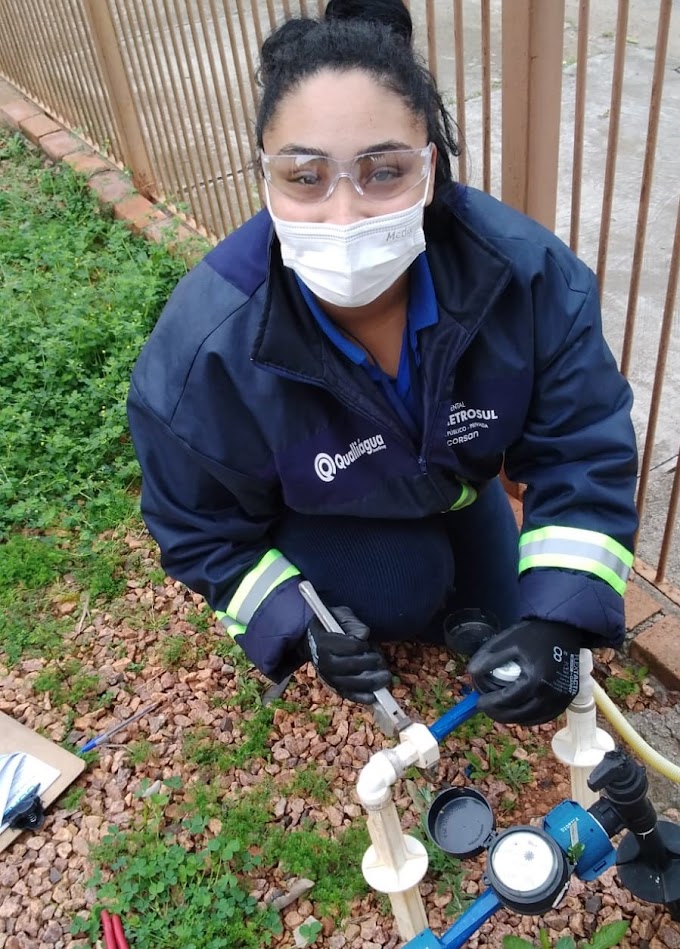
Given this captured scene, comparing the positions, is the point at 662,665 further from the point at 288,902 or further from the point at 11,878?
the point at 11,878

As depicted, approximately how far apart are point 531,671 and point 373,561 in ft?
1.95

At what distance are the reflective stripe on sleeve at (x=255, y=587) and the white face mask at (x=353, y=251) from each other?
63 centimetres

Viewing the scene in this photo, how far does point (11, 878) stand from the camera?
2229 mm

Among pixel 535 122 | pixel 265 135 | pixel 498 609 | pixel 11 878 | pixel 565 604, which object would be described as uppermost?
pixel 265 135

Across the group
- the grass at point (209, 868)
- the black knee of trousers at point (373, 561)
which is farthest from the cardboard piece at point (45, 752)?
the black knee of trousers at point (373, 561)

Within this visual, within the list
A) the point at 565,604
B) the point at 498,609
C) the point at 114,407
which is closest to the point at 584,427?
the point at 565,604

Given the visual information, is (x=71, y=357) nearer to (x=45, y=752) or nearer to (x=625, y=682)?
(x=45, y=752)

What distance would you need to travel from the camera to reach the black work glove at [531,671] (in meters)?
1.57

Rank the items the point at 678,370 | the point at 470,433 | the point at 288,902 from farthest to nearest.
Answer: the point at 678,370, the point at 288,902, the point at 470,433

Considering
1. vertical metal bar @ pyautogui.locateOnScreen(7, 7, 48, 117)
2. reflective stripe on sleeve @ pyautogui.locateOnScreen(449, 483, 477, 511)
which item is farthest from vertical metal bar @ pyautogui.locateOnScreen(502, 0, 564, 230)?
vertical metal bar @ pyautogui.locateOnScreen(7, 7, 48, 117)

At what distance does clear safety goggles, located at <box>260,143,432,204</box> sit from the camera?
151 centimetres

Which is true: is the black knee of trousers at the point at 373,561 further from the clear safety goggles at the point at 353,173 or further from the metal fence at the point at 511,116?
the clear safety goggles at the point at 353,173

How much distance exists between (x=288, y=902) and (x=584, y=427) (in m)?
1.32

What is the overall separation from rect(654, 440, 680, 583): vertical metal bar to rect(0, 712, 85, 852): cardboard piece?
171 centimetres
